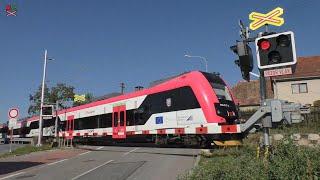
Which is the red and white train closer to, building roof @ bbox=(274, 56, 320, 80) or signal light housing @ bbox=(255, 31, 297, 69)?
signal light housing @ bbox=(255, 31, 297, 69)

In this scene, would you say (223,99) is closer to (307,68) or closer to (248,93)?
(307,68)

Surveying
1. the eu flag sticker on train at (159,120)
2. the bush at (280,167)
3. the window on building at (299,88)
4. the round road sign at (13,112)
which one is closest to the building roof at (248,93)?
the window on building at (299,88)

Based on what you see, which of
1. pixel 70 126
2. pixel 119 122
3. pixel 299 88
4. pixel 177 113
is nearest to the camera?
pixel 177 113

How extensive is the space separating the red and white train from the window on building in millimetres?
24253

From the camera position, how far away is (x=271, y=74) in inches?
262

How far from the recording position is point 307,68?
149 ft

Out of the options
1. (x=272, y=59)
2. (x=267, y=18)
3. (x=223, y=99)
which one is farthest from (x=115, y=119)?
(x=272, y=59)

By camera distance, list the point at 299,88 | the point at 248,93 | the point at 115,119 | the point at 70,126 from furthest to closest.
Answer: the point at 248,93, the point at 299,88, the point at 70,126, the point at 115,119

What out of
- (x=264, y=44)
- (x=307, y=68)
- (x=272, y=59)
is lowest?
(x=272, y=59)

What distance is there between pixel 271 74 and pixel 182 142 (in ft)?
43.4

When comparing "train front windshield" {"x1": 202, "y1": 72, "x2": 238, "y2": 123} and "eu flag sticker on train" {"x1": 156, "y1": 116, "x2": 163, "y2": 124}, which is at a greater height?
"train front windshield" {"x1": 202, "y1": 72, "x2": 238, "y2": 123}

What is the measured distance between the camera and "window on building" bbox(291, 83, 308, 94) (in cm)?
4378

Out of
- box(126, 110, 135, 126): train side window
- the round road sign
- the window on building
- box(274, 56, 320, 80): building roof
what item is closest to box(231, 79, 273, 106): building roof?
box(274, 56, 320, 80): building roof

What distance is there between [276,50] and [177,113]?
42.9 feet
